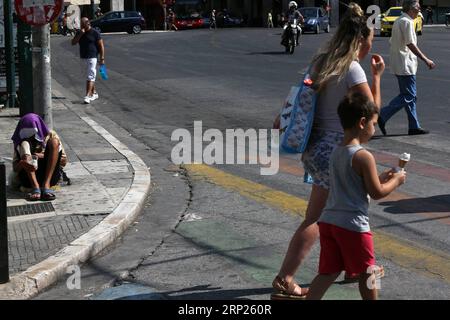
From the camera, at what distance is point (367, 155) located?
4.39m

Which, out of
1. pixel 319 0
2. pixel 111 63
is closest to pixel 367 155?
pixel 111 63

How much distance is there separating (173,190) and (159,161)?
1663mm

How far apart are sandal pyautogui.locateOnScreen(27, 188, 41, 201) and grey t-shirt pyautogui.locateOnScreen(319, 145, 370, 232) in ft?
13.5

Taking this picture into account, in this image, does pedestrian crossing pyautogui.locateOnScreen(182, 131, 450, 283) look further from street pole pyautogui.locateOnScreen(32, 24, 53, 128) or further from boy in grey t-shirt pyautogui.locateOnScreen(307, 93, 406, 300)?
street pole pyautogui.locateOnScreen(32, 24, 53, 128)

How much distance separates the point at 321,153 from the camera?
5078 millimetres

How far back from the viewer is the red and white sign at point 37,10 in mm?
8312

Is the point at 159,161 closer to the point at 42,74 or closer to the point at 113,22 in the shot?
the point at 42,74

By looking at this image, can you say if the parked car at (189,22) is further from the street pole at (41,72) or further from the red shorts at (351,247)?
the red shorts at (351,247)

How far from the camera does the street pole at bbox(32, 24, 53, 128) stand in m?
8.71

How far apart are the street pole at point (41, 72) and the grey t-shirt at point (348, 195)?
16.6 ft

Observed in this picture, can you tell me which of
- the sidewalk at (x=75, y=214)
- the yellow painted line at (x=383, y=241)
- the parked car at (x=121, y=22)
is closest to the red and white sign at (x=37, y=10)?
the sidewalk at (x=75, y=214)

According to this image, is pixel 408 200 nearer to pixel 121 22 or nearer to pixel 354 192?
pixel 354 192

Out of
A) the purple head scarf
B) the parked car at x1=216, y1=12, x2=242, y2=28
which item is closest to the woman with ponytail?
the purple head scarf

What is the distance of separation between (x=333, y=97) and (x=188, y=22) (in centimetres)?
6078
